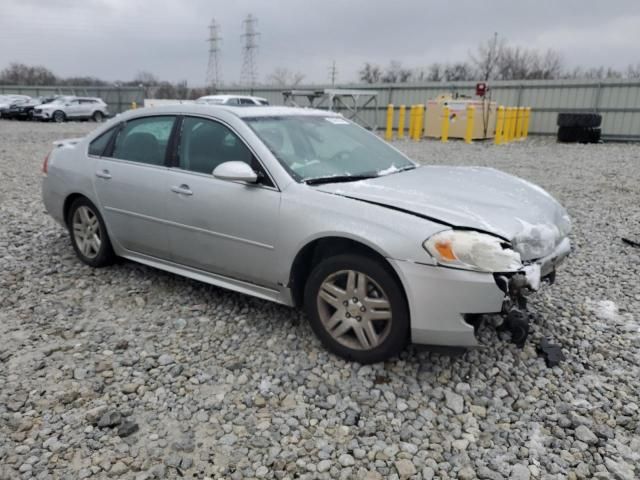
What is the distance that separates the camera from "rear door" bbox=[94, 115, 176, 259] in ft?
12.7

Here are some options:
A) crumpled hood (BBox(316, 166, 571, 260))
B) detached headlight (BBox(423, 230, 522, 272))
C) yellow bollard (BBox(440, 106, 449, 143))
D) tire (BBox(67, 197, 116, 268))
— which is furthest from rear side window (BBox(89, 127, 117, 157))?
yellow bollard (BBox(440, 106, 449, 143))

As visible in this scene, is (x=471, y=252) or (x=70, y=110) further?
(x=70, y=110)

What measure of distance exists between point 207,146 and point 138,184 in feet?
2.28

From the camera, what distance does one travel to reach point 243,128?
11.6ft

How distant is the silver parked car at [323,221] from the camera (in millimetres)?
2756

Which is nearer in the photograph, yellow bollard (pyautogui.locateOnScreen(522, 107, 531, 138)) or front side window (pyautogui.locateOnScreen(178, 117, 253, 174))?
front side window (pyautogui.locateOnScreen(178, 117, 253, 174))

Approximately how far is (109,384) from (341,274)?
1477 mm

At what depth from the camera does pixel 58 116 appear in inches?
1084

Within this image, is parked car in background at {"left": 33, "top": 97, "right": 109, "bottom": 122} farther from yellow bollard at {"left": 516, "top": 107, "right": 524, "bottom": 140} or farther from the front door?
the front door

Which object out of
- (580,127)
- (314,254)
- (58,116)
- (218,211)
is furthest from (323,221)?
(58,116)

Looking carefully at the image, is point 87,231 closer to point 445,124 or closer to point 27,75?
point 445,124

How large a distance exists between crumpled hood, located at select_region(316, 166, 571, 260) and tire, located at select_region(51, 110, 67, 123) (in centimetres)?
2860

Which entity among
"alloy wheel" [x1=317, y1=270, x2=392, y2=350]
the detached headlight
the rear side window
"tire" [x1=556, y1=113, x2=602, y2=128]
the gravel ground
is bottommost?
the gravel ground

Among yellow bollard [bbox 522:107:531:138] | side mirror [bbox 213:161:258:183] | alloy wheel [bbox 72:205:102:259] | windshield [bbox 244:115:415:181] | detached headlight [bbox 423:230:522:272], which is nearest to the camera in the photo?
detached headlight [bbox 423:230:522:272]
